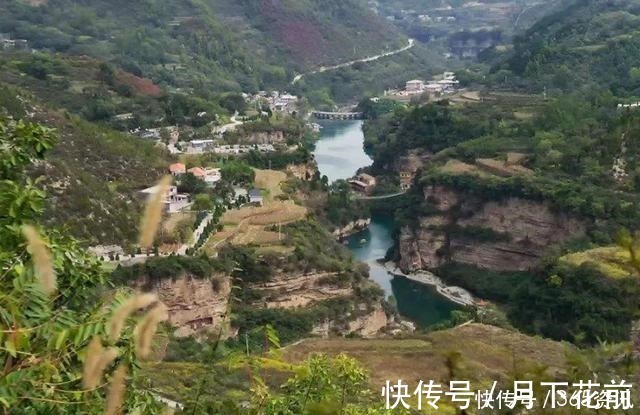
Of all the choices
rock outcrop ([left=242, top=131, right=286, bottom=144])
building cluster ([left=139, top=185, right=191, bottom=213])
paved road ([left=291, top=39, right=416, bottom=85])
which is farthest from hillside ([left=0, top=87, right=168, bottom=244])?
paved road ([left=291, top=39, right=416, bottom=85])

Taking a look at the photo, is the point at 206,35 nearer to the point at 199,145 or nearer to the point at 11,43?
the point at 11,43

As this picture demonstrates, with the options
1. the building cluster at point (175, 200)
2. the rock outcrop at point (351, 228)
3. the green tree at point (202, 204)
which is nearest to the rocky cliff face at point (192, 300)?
the building cluster at point (175, 200)

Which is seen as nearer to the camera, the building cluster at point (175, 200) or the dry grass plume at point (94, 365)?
the dry grass plume at point (94, 365)

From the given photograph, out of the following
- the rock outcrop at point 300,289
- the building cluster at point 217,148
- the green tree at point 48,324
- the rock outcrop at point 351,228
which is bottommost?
the rock outcrop at point 351,228

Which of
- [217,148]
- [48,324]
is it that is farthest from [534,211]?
[48,324]

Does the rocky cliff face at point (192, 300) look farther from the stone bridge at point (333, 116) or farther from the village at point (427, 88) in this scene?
the stone bridge at point (333, 116)

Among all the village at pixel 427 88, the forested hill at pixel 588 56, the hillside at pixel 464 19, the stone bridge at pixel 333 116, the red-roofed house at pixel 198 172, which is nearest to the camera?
the red-roofed house at pixel 198 172
